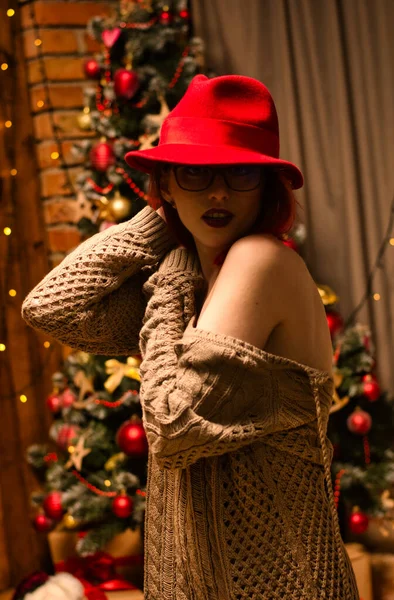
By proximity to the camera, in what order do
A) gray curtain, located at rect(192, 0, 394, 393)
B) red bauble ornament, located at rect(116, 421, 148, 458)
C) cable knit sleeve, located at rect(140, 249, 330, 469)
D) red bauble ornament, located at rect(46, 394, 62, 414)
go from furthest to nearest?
red bauble ornament, located at rect(46, 394, 62, 414) < gray curtain, located at rect(192, 0, 394, 393) < red bauble ornament, located at rect(116, 421, 148, 458) < cable knit sleeve, located at rect(140, 249, 330, 469)

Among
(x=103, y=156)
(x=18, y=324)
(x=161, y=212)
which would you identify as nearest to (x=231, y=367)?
(x=161, y=212)

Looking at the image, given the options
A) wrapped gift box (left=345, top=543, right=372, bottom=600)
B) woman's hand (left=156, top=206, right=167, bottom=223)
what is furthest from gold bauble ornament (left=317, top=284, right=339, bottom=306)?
woman's hand (left=156, top=206, right=167, bottom=223)

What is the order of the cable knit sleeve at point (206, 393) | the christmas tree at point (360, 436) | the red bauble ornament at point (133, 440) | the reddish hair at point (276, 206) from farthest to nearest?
the christmas tree at point (360, 436), the red bauble ornament at point (133, 440), the reddish hair at point (276, 206), the cable knit sleeve at point (206, 393)

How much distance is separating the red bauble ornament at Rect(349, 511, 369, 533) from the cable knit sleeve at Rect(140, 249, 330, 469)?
48.5 inches

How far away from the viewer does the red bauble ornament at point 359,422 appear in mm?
2189

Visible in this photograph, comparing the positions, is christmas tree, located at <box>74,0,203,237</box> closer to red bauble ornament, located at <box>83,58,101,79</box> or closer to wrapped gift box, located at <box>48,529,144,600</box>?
red bauble ornament, located at <box>83,58,101,79</box>

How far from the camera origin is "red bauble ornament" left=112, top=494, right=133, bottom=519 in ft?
7.04

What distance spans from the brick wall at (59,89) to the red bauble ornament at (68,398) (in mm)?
527

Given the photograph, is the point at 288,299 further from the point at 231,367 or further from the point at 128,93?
the point at 128,93

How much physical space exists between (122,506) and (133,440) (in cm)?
21

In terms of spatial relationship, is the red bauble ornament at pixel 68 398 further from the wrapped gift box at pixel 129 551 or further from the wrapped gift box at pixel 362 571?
the wrapped gift box at pixel 362 571

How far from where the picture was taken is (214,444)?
0.99 meters

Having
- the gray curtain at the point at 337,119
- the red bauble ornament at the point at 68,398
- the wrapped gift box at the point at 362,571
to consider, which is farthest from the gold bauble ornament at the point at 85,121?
the wrapped gift box at the point at 362,571

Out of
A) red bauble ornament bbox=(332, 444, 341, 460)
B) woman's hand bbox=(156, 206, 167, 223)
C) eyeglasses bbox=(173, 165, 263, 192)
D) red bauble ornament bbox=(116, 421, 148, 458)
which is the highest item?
eyeglasses bbox=(173, 165, 263, 192)
